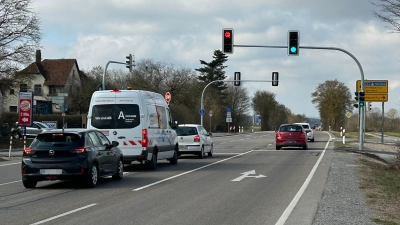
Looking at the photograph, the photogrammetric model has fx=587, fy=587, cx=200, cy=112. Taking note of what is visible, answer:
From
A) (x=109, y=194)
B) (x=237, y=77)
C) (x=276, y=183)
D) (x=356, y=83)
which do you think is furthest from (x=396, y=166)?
(x=237, y=77)

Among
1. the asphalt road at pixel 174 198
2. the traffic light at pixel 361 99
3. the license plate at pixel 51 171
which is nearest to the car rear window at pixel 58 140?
the license plate at pixel 51 171

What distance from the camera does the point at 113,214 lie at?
10.6m

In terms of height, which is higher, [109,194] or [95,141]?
[95,141]

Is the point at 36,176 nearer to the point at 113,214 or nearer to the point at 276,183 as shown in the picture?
the point at 113,214

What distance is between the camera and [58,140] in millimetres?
14945

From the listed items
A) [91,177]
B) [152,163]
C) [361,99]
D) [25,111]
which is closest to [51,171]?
[91,177]

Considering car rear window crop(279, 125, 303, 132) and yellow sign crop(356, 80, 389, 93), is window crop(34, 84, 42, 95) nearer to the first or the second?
yellow sign crop(356, 80, 389, 93)

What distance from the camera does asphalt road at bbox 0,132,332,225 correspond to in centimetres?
1025

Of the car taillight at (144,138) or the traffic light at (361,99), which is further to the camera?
the traffic light at (361,99)

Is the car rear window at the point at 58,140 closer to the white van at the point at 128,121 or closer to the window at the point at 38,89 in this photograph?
the white van at the point at 128,121

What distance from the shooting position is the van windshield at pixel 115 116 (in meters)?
19.7

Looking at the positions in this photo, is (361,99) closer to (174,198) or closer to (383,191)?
(383,191)

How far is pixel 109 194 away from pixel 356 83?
3220cm

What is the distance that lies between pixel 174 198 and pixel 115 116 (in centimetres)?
749
